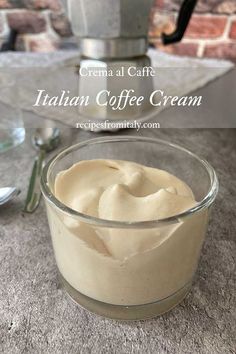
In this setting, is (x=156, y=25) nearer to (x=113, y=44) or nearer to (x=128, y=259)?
(x=113, y=44)

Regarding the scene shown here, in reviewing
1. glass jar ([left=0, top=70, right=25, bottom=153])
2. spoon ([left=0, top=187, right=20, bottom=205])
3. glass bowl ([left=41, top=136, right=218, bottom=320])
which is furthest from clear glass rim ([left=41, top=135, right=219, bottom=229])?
glass jar ([left=0, top=70, right=25, bottom=153])

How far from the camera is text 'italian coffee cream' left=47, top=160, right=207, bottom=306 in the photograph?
0.87ft

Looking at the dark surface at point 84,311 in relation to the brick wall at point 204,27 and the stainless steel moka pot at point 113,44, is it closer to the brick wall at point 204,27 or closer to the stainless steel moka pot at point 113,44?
the stainless steel moka pot at point 113,44

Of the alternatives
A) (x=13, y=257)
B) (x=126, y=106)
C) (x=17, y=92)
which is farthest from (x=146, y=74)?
(x=13, y=257)

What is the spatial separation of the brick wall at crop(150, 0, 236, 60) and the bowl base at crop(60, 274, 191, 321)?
0.91m

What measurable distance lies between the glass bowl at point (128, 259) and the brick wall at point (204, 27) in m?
0.90

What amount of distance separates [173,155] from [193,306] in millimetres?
146

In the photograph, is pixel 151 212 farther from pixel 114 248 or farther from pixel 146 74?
pixel 146 74

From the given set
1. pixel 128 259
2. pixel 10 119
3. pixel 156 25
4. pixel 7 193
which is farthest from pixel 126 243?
pixel 156 25

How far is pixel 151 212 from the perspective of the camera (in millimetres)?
284

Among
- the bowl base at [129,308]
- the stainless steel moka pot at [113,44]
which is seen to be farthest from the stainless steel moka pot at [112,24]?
the bowl base at [129,308]

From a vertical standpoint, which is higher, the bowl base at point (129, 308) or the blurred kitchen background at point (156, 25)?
the bowl base at point (129, 308)

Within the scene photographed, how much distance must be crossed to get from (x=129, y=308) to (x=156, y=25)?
3.31 ft

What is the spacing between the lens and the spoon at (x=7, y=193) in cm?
42
